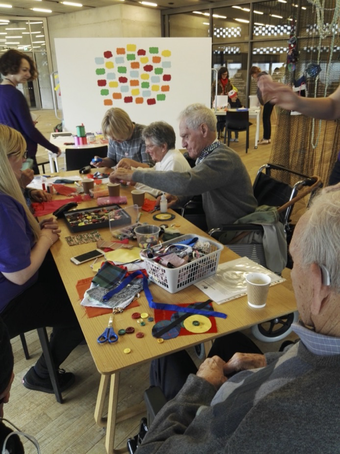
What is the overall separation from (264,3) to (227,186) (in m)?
8.95

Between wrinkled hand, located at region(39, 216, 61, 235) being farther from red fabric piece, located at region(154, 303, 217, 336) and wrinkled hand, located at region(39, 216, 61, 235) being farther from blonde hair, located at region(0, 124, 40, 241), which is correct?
red fabric piece, located at region(154, 303, 217, 336)

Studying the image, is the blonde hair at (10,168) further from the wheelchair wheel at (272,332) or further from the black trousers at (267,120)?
the black trousers at (267,120)

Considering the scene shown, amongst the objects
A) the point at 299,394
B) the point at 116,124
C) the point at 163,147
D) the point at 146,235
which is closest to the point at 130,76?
the point at 116,124

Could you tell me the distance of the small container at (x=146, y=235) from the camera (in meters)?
1.67

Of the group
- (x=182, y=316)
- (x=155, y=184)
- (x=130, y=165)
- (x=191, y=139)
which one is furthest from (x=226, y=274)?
(x=130, y=165)

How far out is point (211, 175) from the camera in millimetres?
2006

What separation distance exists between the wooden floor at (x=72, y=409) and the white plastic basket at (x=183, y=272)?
0.78 m

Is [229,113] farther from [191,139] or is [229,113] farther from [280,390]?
[280,390]

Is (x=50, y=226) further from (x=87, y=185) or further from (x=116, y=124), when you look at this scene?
(x=116, y=124)

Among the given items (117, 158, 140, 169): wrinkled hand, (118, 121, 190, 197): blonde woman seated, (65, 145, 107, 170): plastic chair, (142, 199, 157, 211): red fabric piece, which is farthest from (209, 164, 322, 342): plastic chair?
(65, 145, 107, 170): plastic chair

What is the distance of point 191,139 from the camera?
222cm

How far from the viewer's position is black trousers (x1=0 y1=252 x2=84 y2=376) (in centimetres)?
157

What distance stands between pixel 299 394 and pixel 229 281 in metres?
0.78

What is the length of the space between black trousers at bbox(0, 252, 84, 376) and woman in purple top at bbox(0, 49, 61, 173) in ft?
6.61
